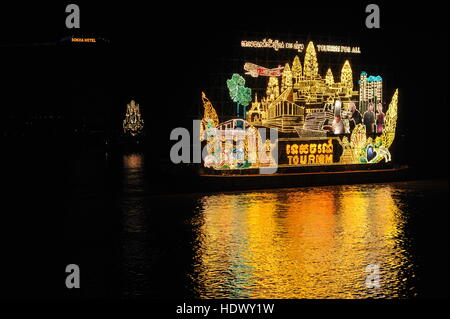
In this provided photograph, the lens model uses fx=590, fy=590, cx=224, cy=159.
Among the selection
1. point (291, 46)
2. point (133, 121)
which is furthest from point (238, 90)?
point (133, 121)

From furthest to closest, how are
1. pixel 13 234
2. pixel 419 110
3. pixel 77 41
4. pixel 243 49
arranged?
pixel 77 41, pixel 419 110, pixel 243 49, pixel 13 234

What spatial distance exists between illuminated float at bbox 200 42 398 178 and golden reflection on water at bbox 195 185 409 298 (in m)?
3.45

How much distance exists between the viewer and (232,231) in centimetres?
1041

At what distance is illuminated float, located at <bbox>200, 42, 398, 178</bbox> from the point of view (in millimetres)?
17891

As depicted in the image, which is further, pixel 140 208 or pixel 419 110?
pixel 419 110

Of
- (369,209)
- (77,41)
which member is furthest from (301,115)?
(77,41)

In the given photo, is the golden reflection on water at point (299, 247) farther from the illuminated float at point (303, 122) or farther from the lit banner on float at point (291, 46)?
the lit banner on float at point (291, 46)

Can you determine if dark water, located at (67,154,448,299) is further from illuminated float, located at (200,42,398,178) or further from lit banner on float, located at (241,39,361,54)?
lit banner on float, located at (241,39,361,54)

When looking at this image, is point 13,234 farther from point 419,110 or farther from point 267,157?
point 419,110

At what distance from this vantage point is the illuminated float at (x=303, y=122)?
58.7 feet

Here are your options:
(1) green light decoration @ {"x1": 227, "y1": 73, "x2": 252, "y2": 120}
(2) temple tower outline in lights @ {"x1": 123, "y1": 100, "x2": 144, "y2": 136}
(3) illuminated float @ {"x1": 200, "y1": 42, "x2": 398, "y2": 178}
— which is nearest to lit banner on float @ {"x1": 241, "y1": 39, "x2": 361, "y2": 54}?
(3) illuminated float @ {"x1": 200, "y1": 42, "x2": 398, "y2": 178}

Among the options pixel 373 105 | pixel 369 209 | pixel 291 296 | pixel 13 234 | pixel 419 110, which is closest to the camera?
pixel 291 296

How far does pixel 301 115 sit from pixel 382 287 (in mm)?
12431

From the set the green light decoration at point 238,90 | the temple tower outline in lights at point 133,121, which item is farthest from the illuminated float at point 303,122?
the temple tower outline in lights at point 133,121
